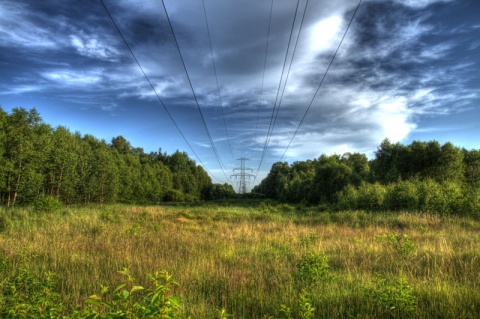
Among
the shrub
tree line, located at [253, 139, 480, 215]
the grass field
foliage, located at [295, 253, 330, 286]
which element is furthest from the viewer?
the shrub

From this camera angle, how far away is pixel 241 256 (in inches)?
368

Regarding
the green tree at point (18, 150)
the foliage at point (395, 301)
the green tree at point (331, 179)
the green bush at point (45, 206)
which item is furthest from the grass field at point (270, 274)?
the green tree at point (331, 179)

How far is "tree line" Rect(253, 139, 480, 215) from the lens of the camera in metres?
23.6

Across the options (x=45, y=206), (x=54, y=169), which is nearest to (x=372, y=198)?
(x=45, y=206)

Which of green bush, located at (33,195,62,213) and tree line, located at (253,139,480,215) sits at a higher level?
tree line, located at (253,139,480,215)

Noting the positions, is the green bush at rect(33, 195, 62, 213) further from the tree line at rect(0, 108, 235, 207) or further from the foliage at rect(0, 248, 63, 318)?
the foliage at rect(0, 248, 63, 318)

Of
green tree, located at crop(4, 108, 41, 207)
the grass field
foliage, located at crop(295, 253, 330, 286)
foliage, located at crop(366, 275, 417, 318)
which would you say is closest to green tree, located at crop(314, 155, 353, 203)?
the grass field

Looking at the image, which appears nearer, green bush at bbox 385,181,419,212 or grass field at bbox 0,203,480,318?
grass field at bbox 0,203,480,318

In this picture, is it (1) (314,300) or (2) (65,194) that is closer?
(1) (314,300)

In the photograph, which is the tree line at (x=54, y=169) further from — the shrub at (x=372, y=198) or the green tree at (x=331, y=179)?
the green tree at (x=331, y=179)

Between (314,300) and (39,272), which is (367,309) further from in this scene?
(39,272)

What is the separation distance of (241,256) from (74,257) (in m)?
5.37

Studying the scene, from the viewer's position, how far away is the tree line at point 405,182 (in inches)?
930

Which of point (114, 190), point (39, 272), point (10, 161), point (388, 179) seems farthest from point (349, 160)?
point (39, 272)
